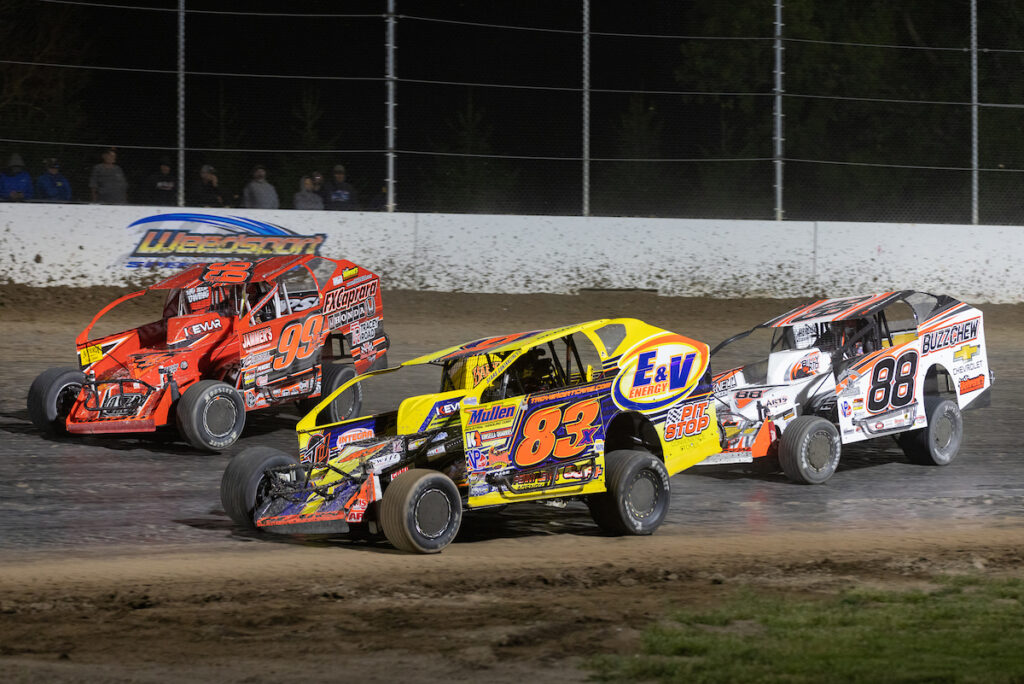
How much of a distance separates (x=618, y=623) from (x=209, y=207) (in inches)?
570

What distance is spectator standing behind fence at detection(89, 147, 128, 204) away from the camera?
1980 cm

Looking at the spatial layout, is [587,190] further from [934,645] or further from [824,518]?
[934,645]

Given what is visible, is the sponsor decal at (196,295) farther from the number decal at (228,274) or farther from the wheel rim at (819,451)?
the wheel rim at (819,451)

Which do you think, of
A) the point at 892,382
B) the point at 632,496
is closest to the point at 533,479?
the point at 632,496

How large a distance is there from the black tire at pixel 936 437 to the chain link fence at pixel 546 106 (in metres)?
9.81

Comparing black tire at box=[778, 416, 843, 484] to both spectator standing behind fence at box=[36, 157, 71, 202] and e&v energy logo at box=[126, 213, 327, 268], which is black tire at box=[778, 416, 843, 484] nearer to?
e&v energy logo at box=[126, 213, 327, 268]

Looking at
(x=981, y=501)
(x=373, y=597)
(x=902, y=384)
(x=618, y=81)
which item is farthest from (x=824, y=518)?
(x=618, y=81)

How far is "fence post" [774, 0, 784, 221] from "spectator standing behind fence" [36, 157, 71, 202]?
1099cm

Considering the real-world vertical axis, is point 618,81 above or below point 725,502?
above

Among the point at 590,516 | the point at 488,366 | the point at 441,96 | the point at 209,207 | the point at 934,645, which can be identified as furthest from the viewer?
the point at 441,96

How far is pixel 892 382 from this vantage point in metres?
11.5

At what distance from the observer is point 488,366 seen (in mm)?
9117

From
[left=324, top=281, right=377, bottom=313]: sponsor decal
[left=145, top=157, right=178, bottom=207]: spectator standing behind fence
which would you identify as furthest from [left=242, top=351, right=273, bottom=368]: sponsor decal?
[left=145, top=157, right=178, bottom=207]: spectator standing behind fence

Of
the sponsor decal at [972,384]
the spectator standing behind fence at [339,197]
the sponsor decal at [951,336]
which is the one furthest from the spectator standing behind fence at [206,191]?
the sponsor decal at [972,384]
